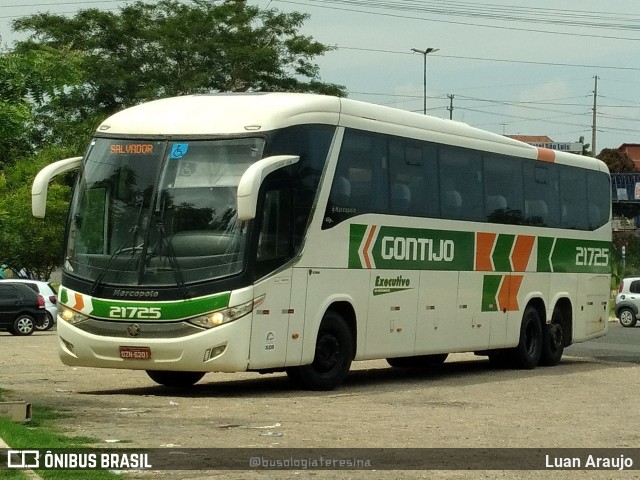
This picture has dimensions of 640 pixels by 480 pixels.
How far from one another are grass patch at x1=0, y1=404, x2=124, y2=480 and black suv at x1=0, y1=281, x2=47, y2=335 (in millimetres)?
27369

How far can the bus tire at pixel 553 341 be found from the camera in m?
25.1

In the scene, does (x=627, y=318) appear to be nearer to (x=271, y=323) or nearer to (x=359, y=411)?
(x=271, y=323)

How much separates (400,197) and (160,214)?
163 inches

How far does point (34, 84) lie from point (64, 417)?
359cm

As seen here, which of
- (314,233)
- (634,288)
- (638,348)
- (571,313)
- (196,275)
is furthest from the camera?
(634,288)

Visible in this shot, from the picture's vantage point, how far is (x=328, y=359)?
723 inches

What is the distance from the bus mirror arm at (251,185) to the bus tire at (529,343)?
8.68 metres

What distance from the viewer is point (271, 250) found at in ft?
55.8

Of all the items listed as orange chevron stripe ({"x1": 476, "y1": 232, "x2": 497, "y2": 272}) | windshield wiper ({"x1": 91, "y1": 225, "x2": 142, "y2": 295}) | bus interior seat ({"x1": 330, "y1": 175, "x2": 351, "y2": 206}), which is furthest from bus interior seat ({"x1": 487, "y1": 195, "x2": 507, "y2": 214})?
windshield wiper ({"x1": 91, "y1": 225, "x2": 142, "y2": 295})

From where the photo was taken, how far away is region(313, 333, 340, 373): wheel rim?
18.2 metres

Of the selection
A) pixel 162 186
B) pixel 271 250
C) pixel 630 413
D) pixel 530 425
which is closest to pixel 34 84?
pixel 162 186

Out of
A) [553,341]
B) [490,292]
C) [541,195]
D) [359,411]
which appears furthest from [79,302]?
[553,341]

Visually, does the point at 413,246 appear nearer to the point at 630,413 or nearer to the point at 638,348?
the point at 630,413

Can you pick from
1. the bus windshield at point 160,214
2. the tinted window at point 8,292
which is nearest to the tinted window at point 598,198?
the bus windshield at point 160,214
